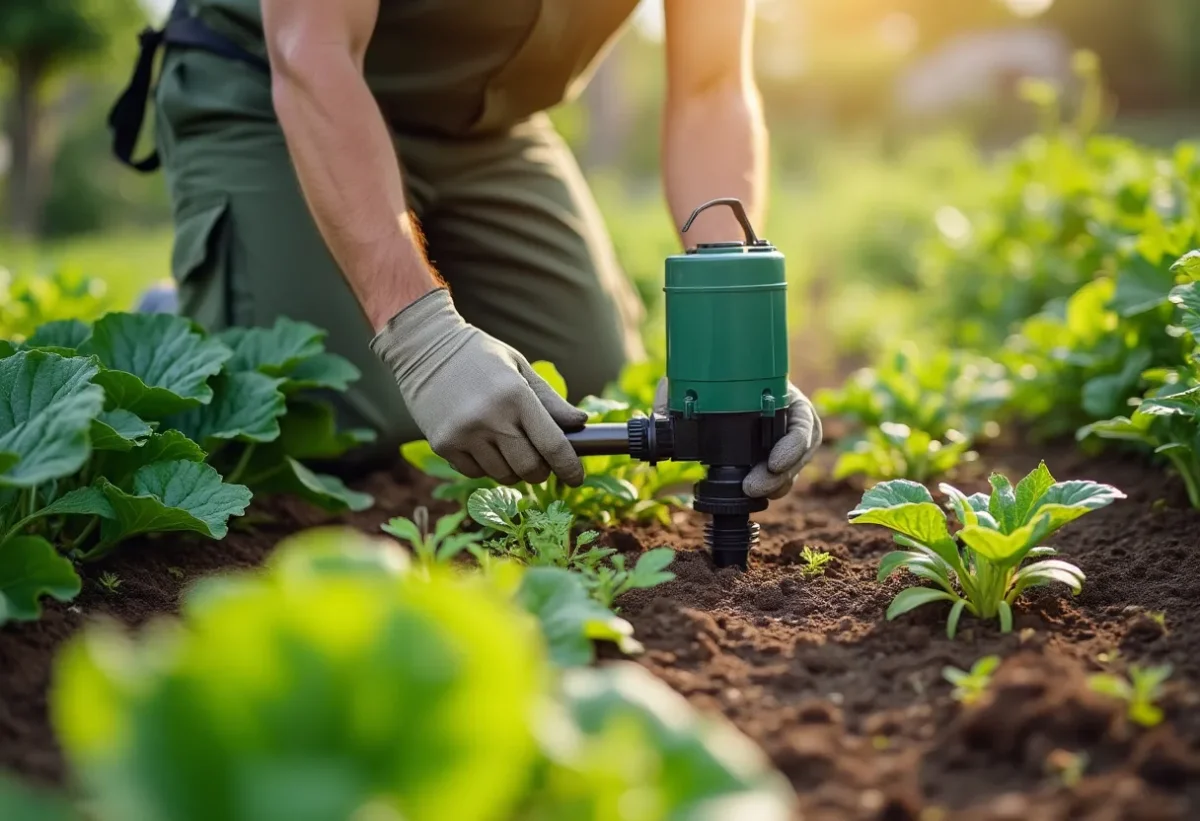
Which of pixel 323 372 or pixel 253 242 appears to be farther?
pixel 253 242

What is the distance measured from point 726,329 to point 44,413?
104 centimetres

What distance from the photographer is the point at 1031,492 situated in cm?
184

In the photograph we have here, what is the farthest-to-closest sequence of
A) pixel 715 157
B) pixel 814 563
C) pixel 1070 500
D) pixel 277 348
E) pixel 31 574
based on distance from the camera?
pixel 715 157 → pixel 277 348 → pixel 814 563 → pixel 1070 500 → pixel 31 574

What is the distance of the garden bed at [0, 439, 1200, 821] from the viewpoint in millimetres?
1312

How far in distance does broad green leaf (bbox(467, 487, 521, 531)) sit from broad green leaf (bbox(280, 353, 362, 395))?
2.01ft

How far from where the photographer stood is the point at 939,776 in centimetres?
136

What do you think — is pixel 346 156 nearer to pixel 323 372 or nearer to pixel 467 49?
pixel 323 372

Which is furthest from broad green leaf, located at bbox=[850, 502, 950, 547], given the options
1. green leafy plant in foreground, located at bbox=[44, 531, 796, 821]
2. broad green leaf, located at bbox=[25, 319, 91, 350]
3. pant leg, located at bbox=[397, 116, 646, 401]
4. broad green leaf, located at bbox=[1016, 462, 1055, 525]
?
pant leg, located at bbox=[397, 116, 646, 401]

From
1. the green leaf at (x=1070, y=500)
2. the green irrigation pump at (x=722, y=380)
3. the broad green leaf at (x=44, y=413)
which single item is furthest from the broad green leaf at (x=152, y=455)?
the green leaf at (x=1070, y=500)

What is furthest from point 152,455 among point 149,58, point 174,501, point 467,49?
point 149,58

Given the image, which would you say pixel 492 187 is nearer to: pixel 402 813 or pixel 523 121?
pixel 523 121

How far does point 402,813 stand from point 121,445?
45.8 inches

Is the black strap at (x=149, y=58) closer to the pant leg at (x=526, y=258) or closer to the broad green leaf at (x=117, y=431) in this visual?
the pant leg at (x=526, y=258)

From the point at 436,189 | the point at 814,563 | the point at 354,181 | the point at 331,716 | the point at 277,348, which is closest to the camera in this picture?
the point at 331,716
